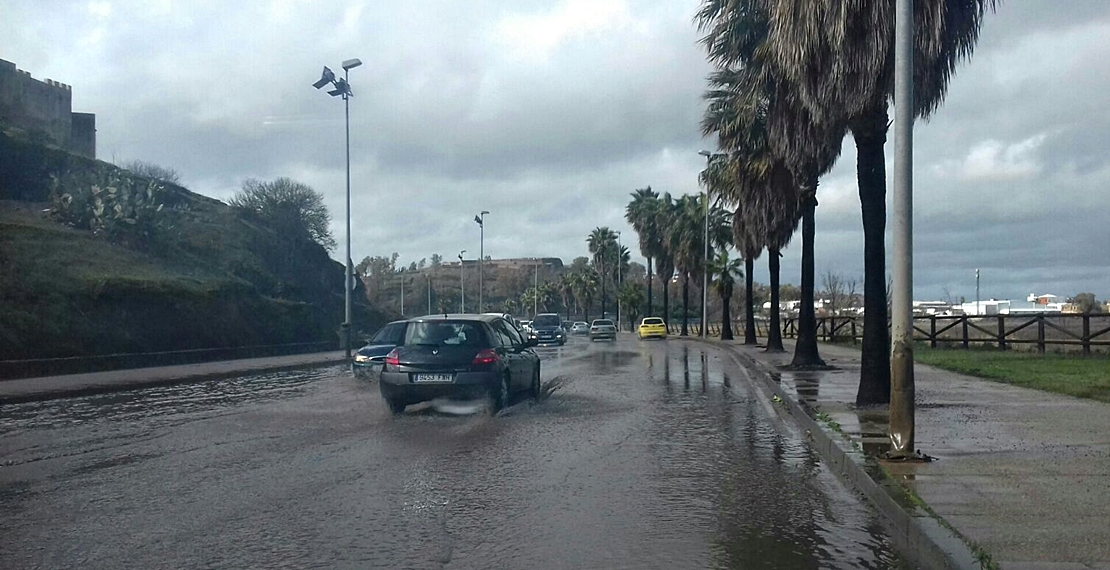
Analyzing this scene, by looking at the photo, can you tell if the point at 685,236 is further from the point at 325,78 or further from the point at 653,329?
the point at 325,78

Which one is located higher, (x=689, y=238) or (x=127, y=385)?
(x=689, y=238)

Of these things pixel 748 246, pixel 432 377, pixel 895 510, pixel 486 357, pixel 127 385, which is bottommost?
pixel 127 385

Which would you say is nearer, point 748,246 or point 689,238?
point 748,246

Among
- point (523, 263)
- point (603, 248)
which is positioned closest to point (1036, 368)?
point (603, 248)

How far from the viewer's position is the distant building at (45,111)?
48.1m

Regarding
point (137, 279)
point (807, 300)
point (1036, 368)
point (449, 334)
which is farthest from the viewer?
point (137, 279)

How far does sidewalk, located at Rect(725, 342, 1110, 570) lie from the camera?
257 inches

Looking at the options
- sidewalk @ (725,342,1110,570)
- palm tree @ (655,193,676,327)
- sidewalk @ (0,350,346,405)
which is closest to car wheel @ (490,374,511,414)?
sidewalk @ (725,342,1110,570)

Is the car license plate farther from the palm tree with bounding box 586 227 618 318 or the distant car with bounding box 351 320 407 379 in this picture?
the palm tree with bounding box 586 227 618 318

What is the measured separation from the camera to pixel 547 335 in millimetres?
46625

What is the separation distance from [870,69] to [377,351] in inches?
435

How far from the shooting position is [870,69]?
44.2 ft

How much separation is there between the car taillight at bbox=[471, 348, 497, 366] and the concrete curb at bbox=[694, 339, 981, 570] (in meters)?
4.71

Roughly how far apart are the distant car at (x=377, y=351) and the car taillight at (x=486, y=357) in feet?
15.8
